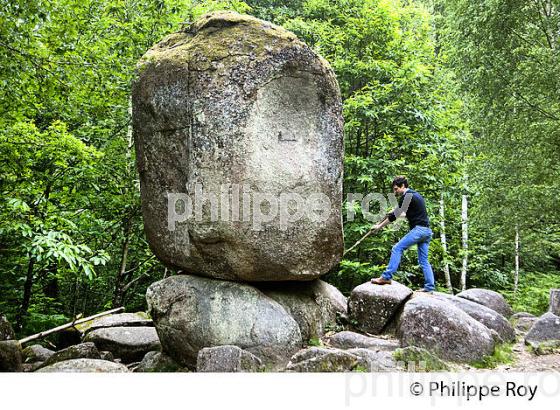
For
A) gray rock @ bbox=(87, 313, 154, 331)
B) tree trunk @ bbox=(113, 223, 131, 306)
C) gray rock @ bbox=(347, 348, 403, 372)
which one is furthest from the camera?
tree trunk @ bbox=(113, 223, 131, 306)

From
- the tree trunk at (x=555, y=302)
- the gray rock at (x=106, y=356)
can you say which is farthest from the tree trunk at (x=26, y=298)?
the tree trunk at (x=555, y=302)

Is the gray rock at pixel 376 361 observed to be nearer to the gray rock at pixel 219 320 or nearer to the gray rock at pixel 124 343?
the gray rock at pixel 219 320

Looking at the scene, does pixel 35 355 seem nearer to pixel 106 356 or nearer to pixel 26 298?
pixel 106 356

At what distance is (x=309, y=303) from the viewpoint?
7.65m

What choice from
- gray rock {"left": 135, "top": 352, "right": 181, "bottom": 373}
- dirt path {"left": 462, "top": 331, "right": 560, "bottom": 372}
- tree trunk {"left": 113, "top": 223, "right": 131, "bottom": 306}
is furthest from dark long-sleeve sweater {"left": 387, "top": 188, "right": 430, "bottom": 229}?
tree trunk {"left": 113, "top": 223, "right": 131, "bottom": 306}

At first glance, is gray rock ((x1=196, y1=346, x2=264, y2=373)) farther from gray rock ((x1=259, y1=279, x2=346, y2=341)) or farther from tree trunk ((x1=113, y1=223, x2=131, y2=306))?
tree trunk ((x1=113, y1=223, x2=131, y2=306))

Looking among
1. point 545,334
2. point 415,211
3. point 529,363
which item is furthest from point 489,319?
point 415,211

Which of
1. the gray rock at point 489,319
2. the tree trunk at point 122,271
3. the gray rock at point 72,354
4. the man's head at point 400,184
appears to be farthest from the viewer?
the tree trunk at point 122,271

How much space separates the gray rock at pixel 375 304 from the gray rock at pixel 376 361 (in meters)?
1.12

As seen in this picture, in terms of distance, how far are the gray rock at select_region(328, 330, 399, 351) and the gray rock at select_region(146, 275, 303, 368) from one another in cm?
60

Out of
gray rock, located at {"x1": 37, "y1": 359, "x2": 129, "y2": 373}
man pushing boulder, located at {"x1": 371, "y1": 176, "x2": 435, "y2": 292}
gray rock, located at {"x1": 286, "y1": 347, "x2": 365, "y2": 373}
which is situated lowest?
gray rock, located at {"x1": 37, "y1": 359, "x2": 129, "y2": 373}

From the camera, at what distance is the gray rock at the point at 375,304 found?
24.1 ft

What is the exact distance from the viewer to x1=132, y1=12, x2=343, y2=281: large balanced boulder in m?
6.88

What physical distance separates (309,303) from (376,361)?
79.3 inches
